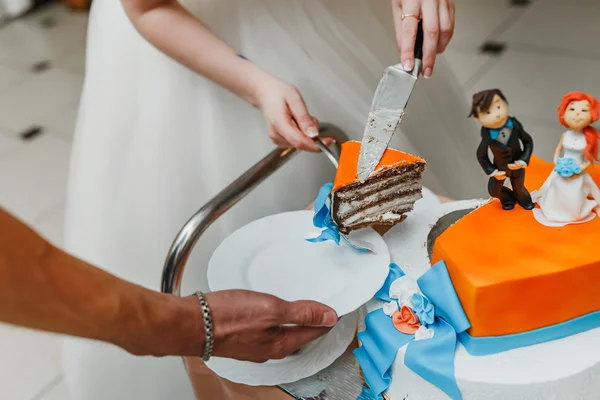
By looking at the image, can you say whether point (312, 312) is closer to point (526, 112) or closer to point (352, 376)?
point (352, 376)

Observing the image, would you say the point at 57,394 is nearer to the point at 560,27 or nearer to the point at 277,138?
the point at 277,138

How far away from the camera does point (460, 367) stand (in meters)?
0.79

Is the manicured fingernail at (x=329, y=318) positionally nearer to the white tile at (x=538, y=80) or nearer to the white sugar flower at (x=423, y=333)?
the white sugar flower at (x=423, y=333)

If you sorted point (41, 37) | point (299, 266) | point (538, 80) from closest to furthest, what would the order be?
point (299, 266)
point (538, 80)
point (41, 37)

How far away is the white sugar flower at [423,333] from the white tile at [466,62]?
2306 mm

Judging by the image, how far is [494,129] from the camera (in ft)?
2.65

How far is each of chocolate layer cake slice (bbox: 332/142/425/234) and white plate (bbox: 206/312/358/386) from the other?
0.15 meters

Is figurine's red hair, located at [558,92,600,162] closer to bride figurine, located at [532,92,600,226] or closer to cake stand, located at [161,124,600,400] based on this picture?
bride figurine, located at [532,92,600,226]

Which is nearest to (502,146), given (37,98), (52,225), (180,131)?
(180,131)

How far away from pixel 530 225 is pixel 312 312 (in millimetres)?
327

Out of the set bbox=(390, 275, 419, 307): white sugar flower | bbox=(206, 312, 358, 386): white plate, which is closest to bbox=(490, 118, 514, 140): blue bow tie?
bbox=(390, 275, 419, 307): white sugar flower

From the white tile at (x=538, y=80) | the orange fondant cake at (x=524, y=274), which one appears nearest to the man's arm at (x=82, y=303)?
the orange fondant cake at (x=524, y=274)

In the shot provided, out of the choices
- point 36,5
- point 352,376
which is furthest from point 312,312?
point 36,5

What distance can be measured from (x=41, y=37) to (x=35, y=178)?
5.33ft
